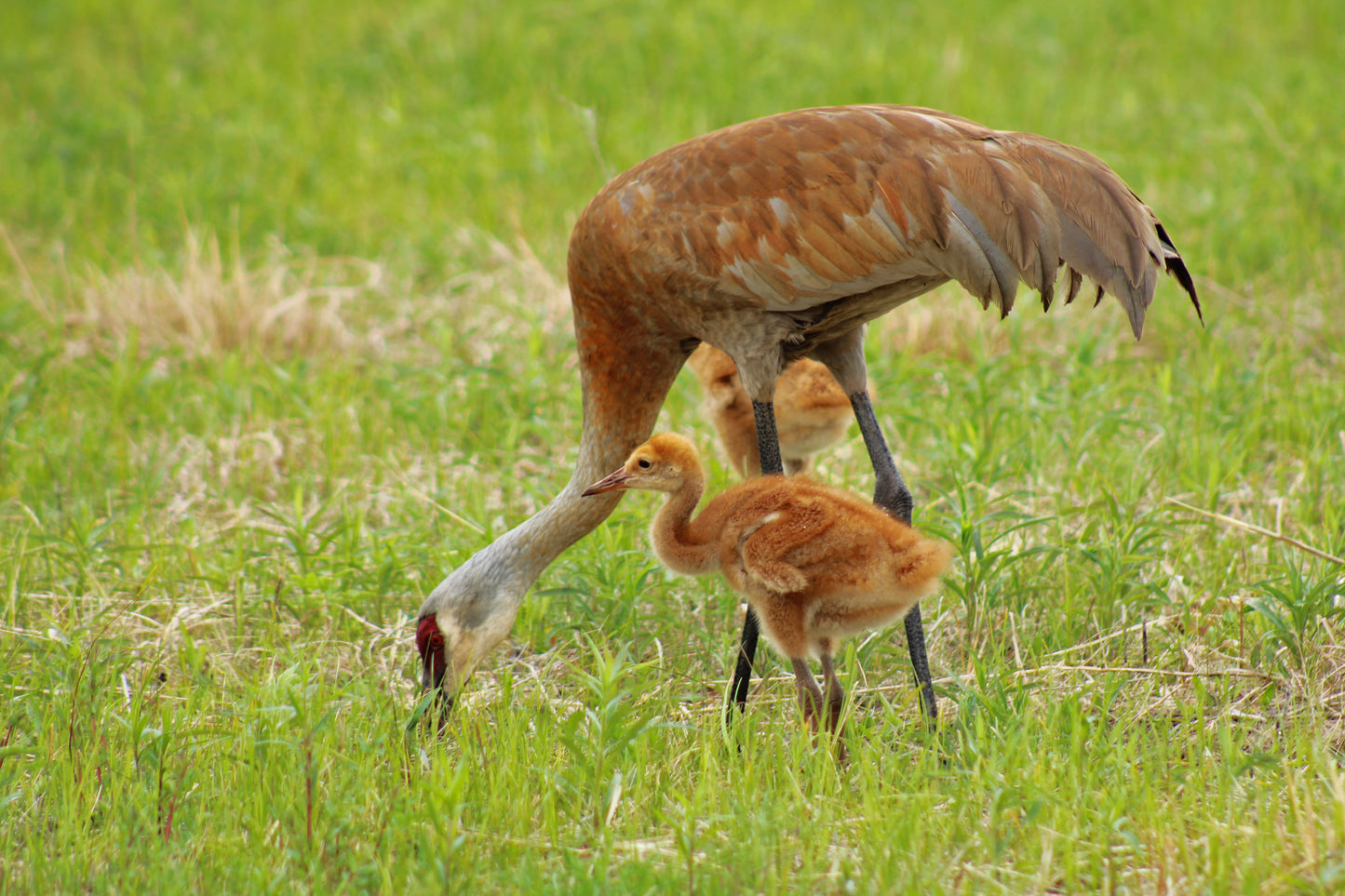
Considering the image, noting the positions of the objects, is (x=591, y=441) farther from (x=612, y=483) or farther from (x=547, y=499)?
(x=547, y=499)

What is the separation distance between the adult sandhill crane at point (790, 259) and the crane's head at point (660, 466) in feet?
1.03

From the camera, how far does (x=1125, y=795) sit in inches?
107

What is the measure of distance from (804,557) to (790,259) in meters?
0.83

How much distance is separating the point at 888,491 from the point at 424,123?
605 centimetres

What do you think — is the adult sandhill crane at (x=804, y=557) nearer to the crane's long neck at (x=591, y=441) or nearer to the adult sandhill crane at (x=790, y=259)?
the adult sandhill crane at (x=790, y=259)

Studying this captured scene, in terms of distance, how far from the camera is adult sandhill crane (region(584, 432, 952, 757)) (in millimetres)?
3027

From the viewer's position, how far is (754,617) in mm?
3566

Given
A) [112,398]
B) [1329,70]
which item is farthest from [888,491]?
[1329,70]

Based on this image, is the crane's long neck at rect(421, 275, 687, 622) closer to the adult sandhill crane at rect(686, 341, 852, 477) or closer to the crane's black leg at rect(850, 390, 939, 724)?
the adult sandhill crane at rect(686, 341, 852, 477)

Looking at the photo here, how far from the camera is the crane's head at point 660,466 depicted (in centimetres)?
331

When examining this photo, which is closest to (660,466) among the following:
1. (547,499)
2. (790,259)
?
(790,259)

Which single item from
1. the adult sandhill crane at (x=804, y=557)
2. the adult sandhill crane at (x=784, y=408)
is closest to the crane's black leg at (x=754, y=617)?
the adult sandhill crane at (x=804, y=557)

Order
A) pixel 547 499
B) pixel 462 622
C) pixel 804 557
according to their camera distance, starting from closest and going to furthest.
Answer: pixel 804 557 < pixel 462 622 < pixel 547 499

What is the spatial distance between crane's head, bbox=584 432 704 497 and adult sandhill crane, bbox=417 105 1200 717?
313 millimetres
